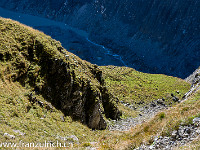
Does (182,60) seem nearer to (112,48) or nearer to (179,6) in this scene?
(179,6)

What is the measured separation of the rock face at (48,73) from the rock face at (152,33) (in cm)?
9536

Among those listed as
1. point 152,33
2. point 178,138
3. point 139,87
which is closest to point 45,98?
point 178,138

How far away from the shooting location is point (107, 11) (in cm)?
17100

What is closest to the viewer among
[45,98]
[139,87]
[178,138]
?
[178,138]

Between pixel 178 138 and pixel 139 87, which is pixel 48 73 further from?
pixel 139 87

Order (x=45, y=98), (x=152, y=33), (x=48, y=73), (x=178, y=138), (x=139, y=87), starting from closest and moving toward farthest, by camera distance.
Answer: (x=178, y=138) < (x=45, y=98) < (x=48, y=73) < (x=139, y=87) < (x=152, y=33)

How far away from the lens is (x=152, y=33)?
132875mm

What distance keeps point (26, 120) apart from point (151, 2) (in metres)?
151

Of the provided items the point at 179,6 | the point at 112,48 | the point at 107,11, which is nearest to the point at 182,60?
the point at 179,6

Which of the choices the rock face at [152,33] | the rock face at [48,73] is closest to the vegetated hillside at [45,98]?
the rock face at [48,73]

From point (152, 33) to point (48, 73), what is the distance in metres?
128

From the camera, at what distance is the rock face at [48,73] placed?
47.8 ft

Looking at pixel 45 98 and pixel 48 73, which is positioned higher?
pixel 48 73

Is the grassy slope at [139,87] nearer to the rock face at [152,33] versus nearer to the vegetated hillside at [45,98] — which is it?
the vegetated hillside at [45,98]
